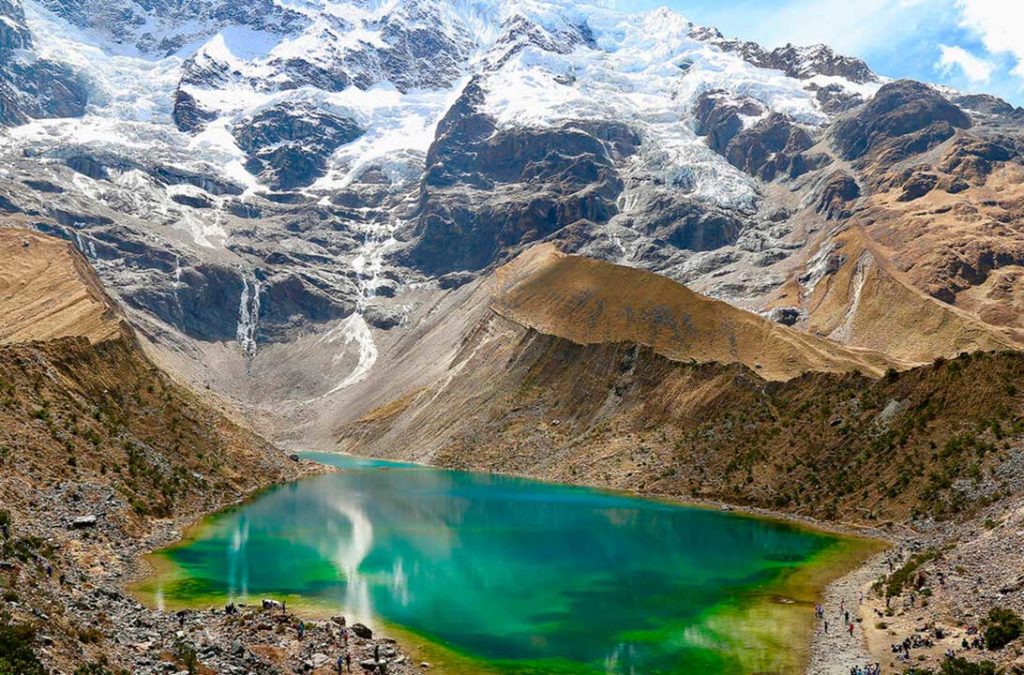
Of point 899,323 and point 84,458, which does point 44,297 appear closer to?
point 84,458

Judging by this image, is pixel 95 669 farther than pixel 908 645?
No

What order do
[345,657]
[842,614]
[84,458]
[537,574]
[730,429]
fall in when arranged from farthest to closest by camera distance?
[730,429] → [84,458] → [537,574] → [842,614] → [345,657]

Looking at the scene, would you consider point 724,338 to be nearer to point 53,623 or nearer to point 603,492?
point 603,492

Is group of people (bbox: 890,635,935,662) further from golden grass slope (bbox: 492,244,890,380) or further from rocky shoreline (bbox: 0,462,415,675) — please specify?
golden grass slope (bbox: 492,244,890,380)

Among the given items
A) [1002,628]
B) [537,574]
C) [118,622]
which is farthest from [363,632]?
[1002,628]

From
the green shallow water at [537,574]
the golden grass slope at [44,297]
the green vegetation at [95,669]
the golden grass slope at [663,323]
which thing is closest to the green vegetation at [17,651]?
the green vegetation at [95,669]

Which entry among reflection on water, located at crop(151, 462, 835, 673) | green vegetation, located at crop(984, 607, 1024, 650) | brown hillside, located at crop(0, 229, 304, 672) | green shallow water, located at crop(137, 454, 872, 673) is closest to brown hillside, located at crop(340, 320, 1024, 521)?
green shallow water, located at crop(137, 454, 872, 673)
